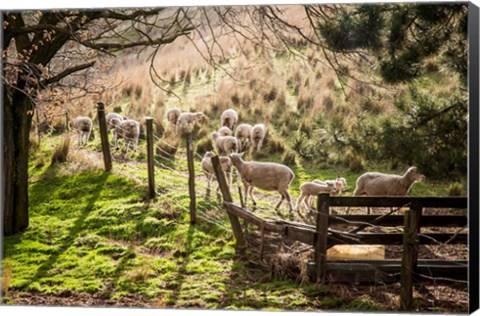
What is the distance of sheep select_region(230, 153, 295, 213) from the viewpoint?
30.2ft

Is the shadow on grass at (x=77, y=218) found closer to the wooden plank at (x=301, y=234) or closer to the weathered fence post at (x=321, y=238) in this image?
the wooden plank at (x=301, y=234)

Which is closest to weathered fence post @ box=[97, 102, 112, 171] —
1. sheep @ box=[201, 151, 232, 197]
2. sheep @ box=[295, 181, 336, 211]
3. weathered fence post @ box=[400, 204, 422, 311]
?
sheep @ box=[201, 151, 232, 197]

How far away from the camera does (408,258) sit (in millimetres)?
8008

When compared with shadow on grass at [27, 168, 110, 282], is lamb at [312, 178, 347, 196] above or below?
above

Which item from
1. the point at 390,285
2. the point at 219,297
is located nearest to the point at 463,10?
the point at 390,285

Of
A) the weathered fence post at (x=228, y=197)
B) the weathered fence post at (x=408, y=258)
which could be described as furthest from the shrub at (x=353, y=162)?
the weathered fence post at (x=228, y=197)

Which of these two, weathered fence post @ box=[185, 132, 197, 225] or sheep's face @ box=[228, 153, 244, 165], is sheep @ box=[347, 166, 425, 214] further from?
weathered fence post @ box=[185, 132, 197, 225]

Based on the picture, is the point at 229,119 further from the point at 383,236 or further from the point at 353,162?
the point at 383,236

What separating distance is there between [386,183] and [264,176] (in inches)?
49.5

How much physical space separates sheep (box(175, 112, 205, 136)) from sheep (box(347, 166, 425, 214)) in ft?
5.33

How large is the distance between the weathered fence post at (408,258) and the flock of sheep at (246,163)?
0.62m

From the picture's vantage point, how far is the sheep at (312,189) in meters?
8.91

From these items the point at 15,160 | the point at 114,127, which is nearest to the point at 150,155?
the point at 114,127

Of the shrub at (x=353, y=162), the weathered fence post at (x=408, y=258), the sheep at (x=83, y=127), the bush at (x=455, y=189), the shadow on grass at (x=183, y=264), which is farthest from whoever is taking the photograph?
the sheep at (x=83, y=127)
